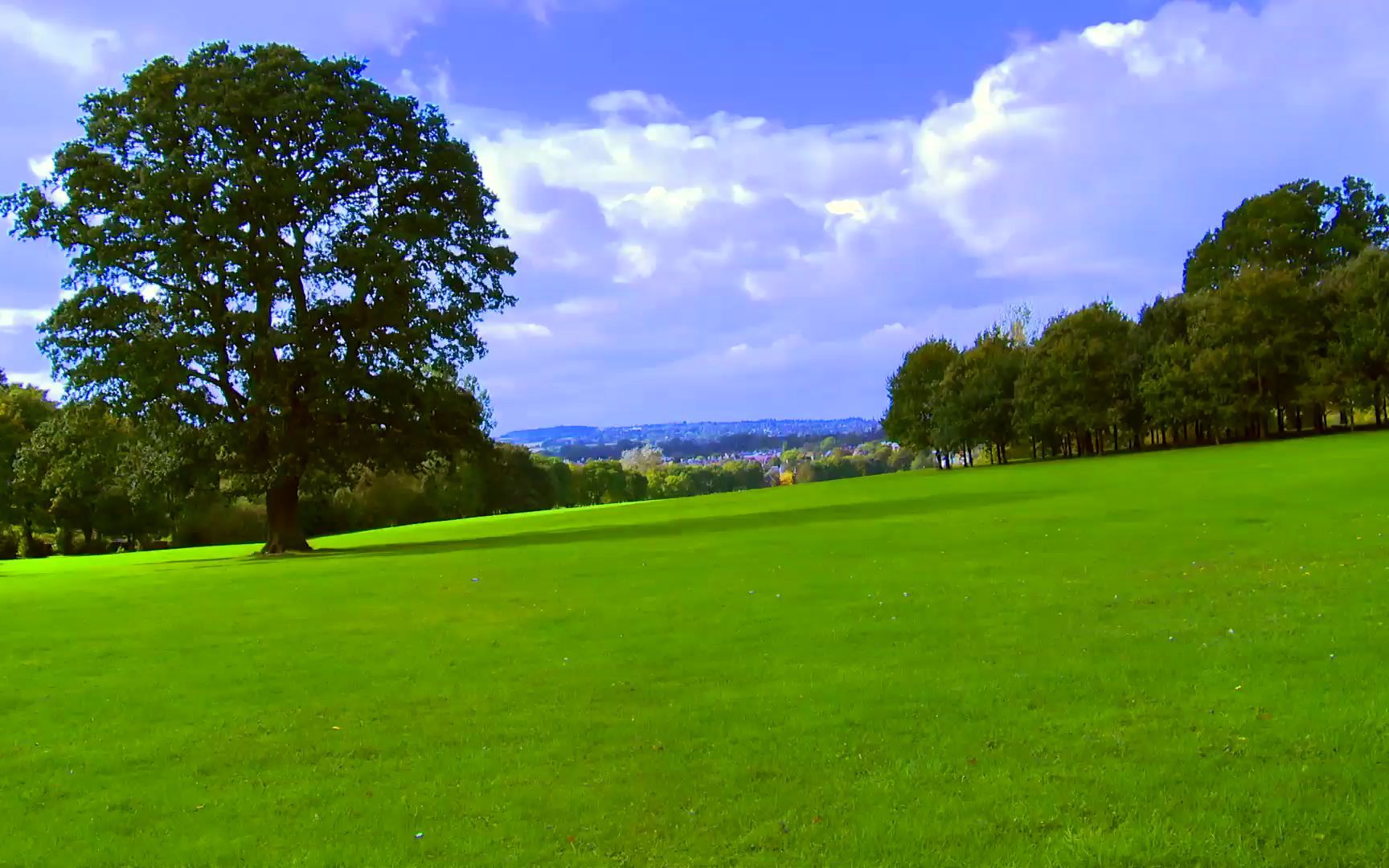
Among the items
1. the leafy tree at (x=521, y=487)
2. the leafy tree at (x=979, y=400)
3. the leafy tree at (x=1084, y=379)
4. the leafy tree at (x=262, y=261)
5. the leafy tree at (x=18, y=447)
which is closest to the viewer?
the leafy tree at (x=262, y=261)

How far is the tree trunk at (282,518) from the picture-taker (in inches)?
1452

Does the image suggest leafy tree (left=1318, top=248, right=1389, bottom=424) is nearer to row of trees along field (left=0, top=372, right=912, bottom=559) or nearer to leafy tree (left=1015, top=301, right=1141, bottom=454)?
leafy tree (left=1015, top=301, right=1141, bottom=454)

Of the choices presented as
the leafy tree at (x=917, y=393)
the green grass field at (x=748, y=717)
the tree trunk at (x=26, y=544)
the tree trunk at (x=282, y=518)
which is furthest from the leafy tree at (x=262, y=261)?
the leafy tree at (x=917, y=393)

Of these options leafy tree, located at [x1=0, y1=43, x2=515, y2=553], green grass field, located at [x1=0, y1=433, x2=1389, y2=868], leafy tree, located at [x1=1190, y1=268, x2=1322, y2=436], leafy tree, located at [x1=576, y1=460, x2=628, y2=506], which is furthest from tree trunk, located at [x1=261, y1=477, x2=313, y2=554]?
leafy tree, located at [x1=576, y1=460, x2=628, y2=506]

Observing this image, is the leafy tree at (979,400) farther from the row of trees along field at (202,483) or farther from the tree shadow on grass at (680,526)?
the tree shadow on grass at (680,526)

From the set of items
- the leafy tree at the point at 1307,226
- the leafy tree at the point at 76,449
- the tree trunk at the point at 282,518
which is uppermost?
the leafy tree at the point at 1307,226

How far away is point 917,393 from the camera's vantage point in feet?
319

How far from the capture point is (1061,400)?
7894 centimetres

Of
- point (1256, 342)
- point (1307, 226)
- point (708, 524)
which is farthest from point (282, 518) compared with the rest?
point (1307, 226)

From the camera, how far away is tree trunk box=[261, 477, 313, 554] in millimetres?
36875

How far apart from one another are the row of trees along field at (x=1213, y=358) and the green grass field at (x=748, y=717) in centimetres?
5677

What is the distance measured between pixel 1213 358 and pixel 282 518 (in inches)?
2505

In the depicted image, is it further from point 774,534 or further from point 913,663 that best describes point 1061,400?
point 913,663

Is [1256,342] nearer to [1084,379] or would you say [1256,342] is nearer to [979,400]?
[1084,379]
